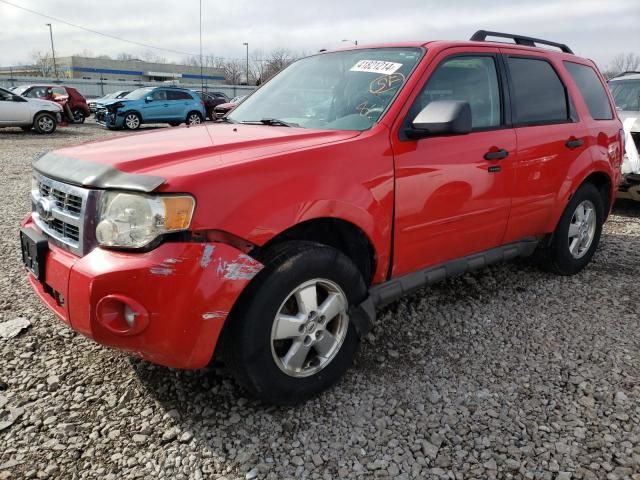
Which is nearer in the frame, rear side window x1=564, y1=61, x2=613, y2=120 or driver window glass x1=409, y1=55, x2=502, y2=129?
driver window glass x1=409, y1=55, x2=502, y2=129

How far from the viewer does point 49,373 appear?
283 cm

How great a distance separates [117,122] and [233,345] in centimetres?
1822

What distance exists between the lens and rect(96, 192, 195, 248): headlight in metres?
2.06

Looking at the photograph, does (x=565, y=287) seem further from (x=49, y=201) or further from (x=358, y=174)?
(x=49, y=201)

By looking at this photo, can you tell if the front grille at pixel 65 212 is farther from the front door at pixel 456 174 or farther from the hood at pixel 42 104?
the hood at pixel 42 104

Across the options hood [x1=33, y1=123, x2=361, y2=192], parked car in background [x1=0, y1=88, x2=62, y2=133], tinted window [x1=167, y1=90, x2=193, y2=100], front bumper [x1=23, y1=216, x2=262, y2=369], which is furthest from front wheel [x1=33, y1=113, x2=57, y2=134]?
front bumper [x1=23, y1=216, x2=262, y2=369]

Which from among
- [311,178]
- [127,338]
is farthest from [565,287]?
[127,338]

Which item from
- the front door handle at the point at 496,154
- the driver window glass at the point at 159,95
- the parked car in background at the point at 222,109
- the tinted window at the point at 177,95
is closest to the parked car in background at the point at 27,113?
the driver window glass at the point at 159,95

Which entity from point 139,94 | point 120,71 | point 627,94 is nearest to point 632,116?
point 627,94

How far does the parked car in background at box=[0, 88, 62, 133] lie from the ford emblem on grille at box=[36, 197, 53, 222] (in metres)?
16.0

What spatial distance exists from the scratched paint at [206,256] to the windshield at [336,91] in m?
1.15

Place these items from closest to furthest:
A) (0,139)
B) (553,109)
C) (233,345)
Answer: (233,345) < (553,109) < (0,139)

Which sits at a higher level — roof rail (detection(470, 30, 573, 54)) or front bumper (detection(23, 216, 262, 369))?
roof rail (detection(470, 30, 573, 54))

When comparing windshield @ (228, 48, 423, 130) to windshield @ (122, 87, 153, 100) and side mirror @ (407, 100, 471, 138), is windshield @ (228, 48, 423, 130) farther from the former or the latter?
windshield @ (122, 87, 153, 100)
